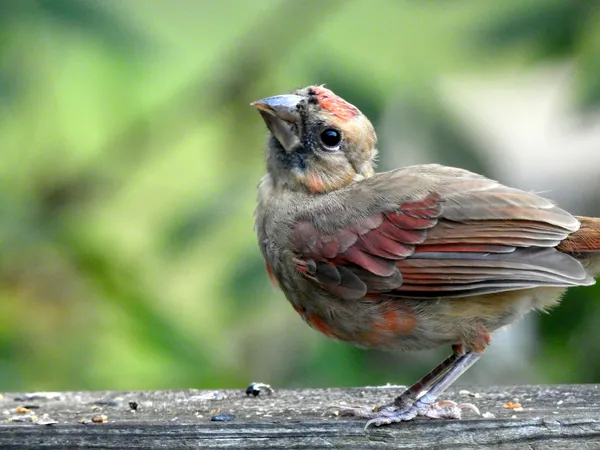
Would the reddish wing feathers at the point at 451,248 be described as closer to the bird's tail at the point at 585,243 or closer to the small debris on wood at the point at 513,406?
the bird's tail at the point at 585,243

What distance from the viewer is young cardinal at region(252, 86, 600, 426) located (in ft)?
13.2

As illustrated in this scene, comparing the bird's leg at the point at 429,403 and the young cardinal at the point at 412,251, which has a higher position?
the young cardinal at the point at 412,251

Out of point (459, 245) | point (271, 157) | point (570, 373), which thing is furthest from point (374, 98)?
point (570, 373)

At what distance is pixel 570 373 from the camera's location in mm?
4426

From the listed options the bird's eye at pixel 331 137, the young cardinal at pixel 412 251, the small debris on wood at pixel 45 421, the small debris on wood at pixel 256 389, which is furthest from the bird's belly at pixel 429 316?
the small debris on wood at pixel 45 421

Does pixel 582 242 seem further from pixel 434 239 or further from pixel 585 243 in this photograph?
Answer: pixel 434 239

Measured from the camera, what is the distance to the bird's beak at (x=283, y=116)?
443cm

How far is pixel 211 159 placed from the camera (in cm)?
501

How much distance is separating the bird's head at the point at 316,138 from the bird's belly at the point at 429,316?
0.55 metres

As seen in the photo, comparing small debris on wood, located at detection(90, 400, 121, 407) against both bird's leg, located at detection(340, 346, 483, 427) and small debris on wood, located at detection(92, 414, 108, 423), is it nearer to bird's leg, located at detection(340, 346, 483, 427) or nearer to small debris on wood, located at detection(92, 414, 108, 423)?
small debris on wood, located at detection(92, 414, 108, 423)

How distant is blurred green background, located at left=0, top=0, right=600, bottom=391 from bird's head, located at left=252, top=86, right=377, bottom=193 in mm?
87

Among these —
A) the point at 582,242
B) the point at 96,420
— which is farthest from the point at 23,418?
the point at 582,242

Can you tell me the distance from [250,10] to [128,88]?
2.51ft

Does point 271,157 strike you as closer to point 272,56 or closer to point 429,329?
point 272,56
